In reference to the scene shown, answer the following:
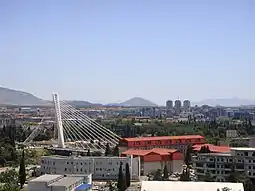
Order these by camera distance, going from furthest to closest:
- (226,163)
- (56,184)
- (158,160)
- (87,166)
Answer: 1. (158,160)
2. (87,166)
3. (226,163)
4. (56,184)

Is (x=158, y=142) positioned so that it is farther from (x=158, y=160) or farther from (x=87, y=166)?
(x=87, y=166)

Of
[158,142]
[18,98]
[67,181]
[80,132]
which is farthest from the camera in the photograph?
[18,98]

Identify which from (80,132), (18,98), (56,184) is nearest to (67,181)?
(56,184)

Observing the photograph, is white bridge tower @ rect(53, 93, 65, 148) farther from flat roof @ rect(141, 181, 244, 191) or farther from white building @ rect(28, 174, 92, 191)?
flat roof @ rect(141, 181, 244, 191)

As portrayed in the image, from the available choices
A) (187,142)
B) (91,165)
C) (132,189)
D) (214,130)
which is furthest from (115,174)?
(214,130)

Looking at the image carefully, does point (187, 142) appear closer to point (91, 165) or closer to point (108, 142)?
point (108, 142)

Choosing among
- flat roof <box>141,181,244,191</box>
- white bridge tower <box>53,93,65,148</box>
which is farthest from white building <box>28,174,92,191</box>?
white bridge tower <box>53,93,65,148</box>

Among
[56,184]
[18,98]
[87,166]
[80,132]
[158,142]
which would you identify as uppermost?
[18,98]
